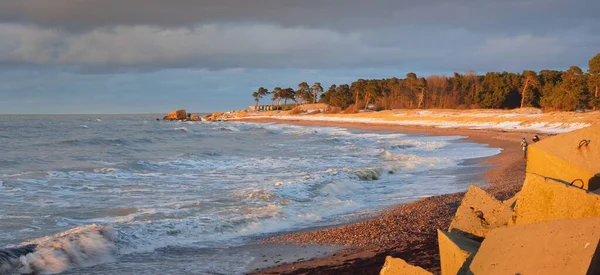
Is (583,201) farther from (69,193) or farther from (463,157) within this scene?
(463,157)

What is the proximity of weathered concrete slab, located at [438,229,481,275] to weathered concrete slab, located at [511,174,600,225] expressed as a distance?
1.64 feet

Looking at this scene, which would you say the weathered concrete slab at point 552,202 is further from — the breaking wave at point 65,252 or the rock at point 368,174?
the rock at point 368,174

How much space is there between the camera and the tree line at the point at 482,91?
5956 cm

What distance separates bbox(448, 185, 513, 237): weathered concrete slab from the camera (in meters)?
5.71

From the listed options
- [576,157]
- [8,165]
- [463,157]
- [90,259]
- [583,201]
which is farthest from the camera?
[463,157]

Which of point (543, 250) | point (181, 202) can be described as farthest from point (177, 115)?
point (543, 250)

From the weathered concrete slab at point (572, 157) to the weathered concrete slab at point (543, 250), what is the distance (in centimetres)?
159

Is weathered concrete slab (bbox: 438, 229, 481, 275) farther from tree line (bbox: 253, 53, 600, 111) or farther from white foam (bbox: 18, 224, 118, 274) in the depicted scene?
tree line (bbox: 253, 53, 600, 111)

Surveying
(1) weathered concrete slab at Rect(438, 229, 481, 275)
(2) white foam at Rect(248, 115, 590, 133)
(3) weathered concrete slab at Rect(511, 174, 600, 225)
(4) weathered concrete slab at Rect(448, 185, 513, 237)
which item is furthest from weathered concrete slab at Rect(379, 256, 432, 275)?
(2) white foam at Rect(248, 115, 590, 133)

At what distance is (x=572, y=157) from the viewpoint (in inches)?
226

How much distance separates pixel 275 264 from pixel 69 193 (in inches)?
377

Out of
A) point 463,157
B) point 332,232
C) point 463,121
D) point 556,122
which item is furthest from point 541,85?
point 332,232

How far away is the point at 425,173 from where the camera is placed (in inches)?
795

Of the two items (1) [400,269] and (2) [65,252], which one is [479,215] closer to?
(1) [400,269]
